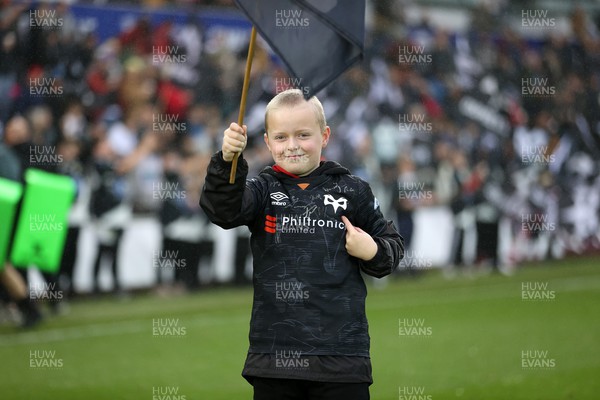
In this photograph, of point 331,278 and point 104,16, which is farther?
point 104,16

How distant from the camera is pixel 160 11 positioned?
1089 cm

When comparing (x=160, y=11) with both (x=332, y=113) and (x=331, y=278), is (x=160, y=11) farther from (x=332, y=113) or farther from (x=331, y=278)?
(x=331, y=278)

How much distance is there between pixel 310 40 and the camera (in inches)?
150

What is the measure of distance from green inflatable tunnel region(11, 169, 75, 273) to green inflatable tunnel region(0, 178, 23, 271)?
0.07 metres

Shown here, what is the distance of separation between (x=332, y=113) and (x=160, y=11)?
2.36 meters

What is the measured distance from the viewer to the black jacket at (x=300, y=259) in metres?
3.77

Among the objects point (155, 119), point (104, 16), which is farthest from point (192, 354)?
point (104, 16)

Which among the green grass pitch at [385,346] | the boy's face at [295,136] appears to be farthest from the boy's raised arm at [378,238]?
the green grass pitch at [385,346]

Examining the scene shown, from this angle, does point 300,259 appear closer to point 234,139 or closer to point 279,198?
point 279,198

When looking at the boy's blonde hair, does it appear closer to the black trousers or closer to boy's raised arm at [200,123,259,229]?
boy's raised arm at [200,123,259,229]

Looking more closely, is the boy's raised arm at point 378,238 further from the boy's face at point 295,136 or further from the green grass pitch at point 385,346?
the green grass pitch at point 385,346

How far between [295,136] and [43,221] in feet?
21.0

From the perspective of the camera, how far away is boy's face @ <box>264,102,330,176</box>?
3.84 meters

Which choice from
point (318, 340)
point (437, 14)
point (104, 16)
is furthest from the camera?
point (437, 14)
